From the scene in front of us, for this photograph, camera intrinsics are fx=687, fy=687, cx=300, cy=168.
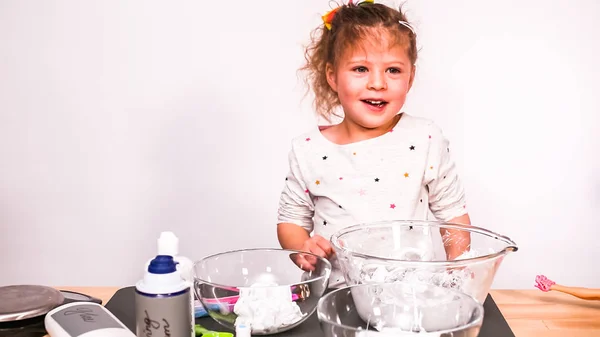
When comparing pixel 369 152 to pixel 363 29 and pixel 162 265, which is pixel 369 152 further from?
pixel 162 265

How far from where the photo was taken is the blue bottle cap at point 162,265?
779 millimetres

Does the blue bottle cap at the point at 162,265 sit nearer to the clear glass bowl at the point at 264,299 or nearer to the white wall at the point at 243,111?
the clear glass bowl at the point at 264,299

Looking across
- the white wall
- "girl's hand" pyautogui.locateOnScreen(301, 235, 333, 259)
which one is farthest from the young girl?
the white wall

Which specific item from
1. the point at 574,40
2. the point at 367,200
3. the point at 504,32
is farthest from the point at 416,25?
the point at 367,200

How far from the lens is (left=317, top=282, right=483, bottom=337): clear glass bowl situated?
2.62 feet

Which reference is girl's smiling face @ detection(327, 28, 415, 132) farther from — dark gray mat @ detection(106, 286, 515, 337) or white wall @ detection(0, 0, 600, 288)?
white wall @ detection(0, 0, 600, 288)

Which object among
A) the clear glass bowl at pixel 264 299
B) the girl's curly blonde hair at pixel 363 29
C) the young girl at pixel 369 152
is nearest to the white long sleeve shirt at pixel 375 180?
the young girl at pixel 369 152

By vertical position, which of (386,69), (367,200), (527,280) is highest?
(386,69)

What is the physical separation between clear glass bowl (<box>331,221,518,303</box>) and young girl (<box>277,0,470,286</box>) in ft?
1.04

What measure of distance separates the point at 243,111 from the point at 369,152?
781 millimetres

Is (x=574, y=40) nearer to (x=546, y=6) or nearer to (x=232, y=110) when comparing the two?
(x=546, y=6)

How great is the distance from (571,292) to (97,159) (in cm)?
160

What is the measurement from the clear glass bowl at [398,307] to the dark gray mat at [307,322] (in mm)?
104

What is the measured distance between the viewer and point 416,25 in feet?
6.67
